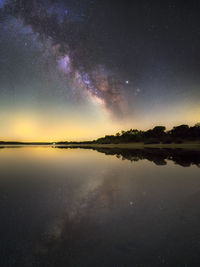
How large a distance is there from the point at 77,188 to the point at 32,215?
97.2 inches

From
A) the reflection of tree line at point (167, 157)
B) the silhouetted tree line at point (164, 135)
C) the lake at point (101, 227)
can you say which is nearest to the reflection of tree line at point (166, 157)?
the reflection of tree line at point (167, 157)

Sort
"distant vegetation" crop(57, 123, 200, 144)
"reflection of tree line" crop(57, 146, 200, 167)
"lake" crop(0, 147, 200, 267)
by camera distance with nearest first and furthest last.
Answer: "lake" crop(0, 147, 200, 267), "reflection of tree line" crop(57, 146, 200, 167), "distant vegetation" crop(57, 123, 200, 144)

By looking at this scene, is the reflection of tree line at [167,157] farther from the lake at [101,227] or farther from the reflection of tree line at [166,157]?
the lake at [101,227]

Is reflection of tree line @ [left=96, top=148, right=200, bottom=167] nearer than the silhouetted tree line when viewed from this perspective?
Yes

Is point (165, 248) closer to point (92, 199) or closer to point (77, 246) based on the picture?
point (77, 246)

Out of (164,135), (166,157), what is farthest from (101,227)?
(164,135)

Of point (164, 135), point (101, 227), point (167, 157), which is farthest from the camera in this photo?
point (164, 135)

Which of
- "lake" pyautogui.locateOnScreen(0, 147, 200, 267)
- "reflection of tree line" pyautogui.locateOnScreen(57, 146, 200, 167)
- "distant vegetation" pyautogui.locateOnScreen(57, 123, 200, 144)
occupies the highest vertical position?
"distant vegetation" pyautogui.locateOnScreen(57, 123, 200, 144)

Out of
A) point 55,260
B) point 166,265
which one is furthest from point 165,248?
point 55,260

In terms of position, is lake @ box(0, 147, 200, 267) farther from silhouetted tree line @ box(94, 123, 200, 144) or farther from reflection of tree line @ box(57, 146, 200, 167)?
silhouetted tree line @ box(94, 123, 200, 144)

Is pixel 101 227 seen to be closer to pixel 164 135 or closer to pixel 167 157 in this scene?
pixel 167 157

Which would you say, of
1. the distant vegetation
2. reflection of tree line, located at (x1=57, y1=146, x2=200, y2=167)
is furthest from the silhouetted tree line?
reflection of tree line, located at (x1=57, y1=146, x2=200, y2=167)

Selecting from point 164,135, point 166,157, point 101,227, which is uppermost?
point 164,135

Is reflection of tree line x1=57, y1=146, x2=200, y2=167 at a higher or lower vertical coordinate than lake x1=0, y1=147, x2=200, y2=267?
higher
